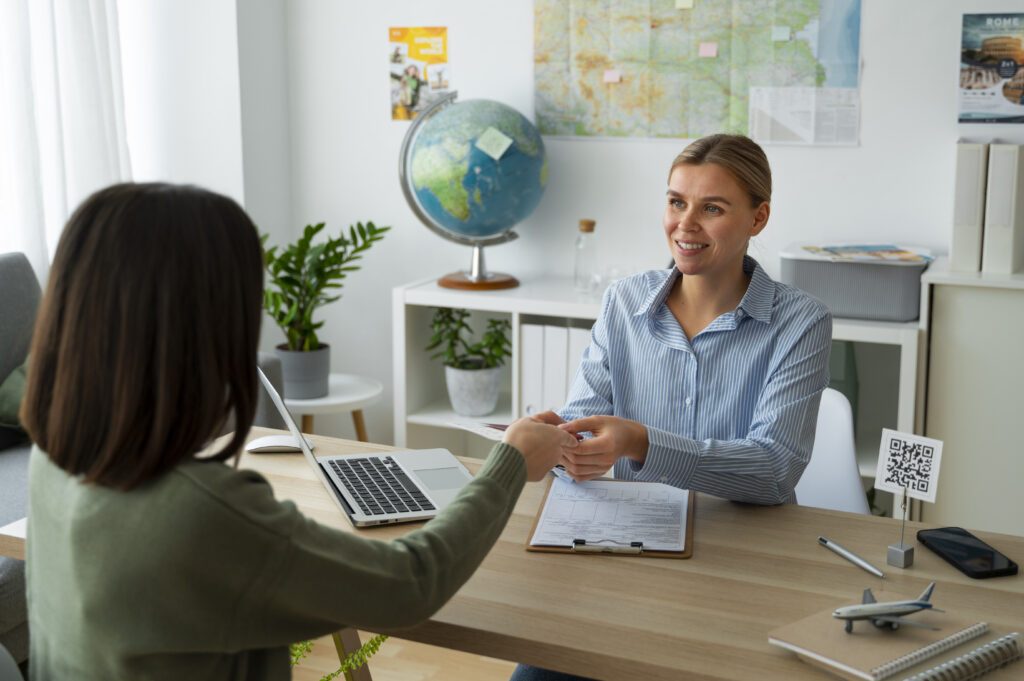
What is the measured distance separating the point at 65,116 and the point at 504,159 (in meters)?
1.25

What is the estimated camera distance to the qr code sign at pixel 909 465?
1503 millimetres

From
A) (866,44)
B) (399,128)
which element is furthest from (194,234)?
(399,128)

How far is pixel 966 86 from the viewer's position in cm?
293

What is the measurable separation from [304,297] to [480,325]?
61cm

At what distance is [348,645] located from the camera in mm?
1887

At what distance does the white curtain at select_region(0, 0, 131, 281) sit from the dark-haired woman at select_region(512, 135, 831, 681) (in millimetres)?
1856

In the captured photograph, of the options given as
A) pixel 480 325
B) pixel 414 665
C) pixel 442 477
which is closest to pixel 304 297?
pixel 480 325

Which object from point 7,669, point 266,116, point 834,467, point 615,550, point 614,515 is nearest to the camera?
point 7,669

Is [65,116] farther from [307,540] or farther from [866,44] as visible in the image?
[307,540]

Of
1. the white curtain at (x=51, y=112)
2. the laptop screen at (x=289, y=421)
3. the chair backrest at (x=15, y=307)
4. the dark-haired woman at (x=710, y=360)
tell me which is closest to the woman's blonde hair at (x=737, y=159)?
the dark-haired woman at (x=710, y=360)

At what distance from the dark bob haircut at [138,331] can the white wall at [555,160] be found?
7.96ft

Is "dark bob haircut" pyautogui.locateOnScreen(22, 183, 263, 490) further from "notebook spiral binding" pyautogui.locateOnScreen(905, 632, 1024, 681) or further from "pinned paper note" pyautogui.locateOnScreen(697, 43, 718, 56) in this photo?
"pinned paper note" pyautogui.locateOnScreen(697, 43, 718, 56)

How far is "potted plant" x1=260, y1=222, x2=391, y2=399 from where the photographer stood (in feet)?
10.8

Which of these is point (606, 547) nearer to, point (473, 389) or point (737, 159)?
point (737, 159)
